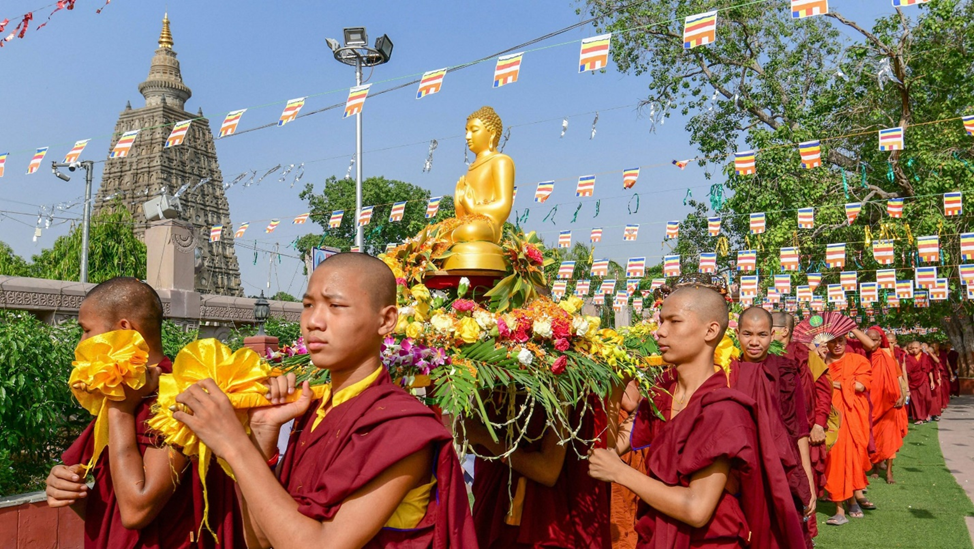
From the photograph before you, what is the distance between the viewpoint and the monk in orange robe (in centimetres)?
764

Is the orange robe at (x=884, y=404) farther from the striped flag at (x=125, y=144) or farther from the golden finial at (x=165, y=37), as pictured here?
the golden finial at (x=165, y=37)

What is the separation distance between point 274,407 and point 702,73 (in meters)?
21.4

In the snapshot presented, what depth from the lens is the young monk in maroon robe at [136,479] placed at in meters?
2.23

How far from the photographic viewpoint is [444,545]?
187 centimetres

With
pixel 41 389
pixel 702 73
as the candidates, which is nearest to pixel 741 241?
pixel 702 73

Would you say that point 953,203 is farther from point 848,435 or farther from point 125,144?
point 125,144

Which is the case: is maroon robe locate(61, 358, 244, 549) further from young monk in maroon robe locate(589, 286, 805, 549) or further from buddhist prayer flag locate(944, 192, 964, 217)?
buddhist prayer flag locate(944, 192, 964, 217)

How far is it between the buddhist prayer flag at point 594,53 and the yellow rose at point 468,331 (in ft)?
22.7

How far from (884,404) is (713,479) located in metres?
8.44

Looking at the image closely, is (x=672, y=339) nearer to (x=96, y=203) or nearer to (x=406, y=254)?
(x=406, y=254)

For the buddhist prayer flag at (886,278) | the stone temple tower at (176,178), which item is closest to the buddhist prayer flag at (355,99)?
the buddhist prayer flag at (886,278)

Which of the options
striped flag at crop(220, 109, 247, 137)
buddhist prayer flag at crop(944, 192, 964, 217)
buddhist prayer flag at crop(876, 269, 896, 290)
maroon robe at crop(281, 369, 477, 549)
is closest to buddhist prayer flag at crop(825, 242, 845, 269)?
buddhist prayer flag at crop(876, 269, 896, 290)

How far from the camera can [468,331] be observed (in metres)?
2.98

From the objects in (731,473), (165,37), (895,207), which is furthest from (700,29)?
(165,37)
